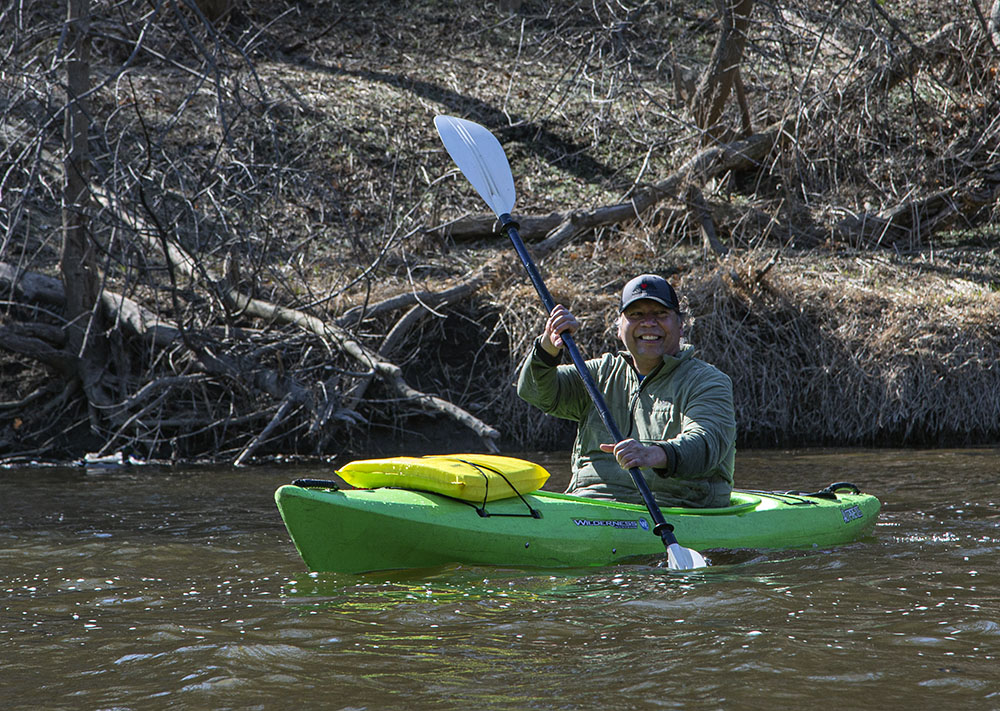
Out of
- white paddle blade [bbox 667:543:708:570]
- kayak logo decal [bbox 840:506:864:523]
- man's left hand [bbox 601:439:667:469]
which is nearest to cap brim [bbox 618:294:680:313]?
man's left hand [bbox 601:439:667:469]

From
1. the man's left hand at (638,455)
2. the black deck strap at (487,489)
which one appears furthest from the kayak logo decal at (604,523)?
the man's left hand at (638,455)

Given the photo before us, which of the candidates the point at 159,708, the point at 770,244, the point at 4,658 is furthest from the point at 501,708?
the point at 770,244

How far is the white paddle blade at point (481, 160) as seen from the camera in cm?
607

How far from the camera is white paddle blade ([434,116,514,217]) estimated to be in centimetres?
607

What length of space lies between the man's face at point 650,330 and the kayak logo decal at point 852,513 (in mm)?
1104

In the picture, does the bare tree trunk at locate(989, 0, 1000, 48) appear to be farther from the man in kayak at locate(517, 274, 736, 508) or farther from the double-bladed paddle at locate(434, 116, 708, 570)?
the man in kayak at locate(517, 274, 736, 508)

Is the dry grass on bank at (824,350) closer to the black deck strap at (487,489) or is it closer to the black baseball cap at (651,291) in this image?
the black baseball cap at (651,291)

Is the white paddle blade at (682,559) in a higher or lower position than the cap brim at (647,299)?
lower

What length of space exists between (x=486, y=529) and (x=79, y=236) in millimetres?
4691

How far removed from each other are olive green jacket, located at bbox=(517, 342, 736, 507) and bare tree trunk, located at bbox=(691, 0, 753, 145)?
202 inches

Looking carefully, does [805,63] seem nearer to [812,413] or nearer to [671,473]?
[812,413]

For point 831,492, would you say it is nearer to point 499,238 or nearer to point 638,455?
point 638,455

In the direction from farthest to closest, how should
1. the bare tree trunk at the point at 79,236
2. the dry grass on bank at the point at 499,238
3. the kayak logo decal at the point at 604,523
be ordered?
the dry grass on bank at the point at 499,238 < the bare tree trunk at the point at 79,236 < the kayak logo decal at the point at 604,523

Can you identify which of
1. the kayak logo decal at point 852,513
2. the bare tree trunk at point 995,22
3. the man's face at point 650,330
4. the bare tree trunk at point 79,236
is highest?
the bare tree trunk at point 995,22
